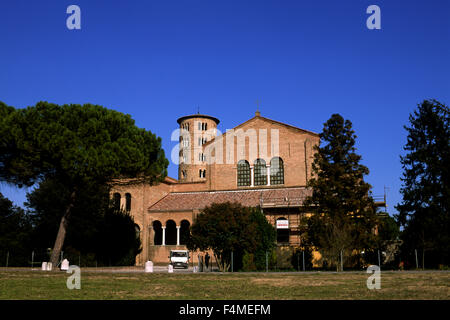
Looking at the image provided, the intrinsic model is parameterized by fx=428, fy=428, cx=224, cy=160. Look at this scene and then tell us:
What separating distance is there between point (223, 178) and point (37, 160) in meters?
22.6

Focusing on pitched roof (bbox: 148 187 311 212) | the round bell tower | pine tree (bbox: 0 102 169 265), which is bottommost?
pitched roof (bbox: 148 187 311 212)

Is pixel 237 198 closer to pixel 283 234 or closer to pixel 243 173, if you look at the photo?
pixel 243 173

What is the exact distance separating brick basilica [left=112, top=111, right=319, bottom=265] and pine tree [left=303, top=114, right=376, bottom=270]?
9369 millimetres

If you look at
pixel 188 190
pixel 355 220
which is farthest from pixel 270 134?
pixel 355 220

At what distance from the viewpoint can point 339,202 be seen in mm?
29078

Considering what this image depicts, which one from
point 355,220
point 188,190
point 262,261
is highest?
point 188,190

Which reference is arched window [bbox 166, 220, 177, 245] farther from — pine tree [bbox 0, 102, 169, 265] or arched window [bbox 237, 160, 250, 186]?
pine tree [bbox 0, 102, 169, 265]

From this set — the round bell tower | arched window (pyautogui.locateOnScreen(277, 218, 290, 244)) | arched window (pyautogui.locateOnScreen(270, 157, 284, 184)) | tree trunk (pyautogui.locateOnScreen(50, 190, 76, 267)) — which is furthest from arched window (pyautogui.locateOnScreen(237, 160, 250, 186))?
the round bell tower

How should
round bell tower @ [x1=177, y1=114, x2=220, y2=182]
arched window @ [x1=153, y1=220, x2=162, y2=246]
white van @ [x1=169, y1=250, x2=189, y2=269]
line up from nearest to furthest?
white van @ [x1=169, y1=250, x2=189, y2=269] < arched window @ [x1=153, y1=220, x2=162, y2=246] < round bell tower @ [x1=177, y1=114, x2=220, y2=182]

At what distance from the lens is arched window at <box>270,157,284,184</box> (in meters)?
43.4

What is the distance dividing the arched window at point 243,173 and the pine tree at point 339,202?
14143 millimetres

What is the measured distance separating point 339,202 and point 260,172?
15917mm

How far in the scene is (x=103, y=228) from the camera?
37.9 meters

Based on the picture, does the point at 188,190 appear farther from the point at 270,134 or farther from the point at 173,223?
the point at 270,134
